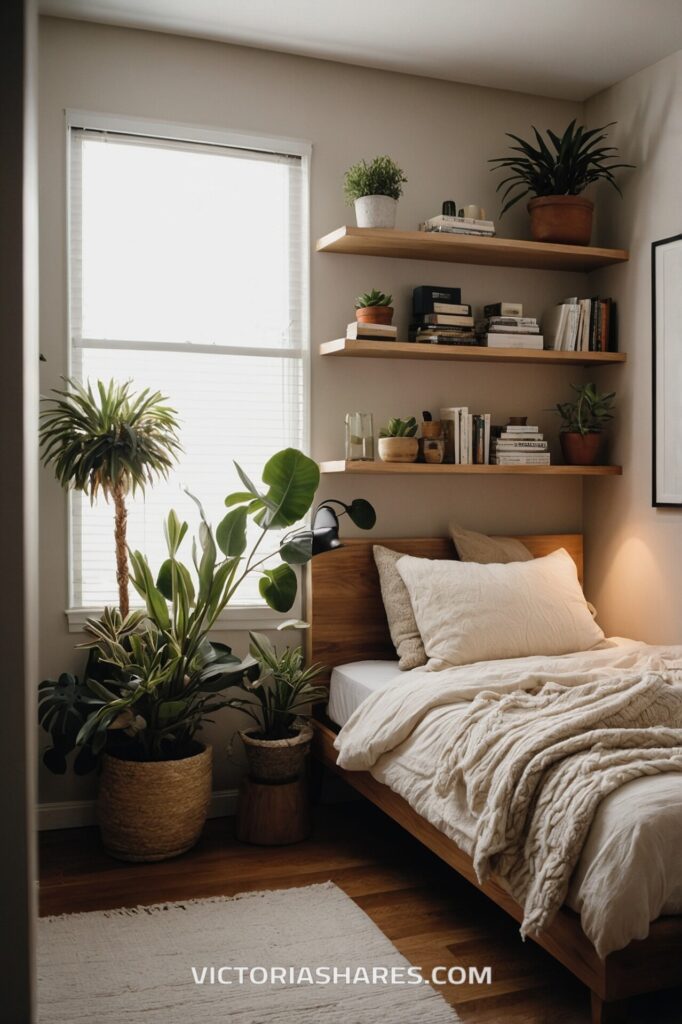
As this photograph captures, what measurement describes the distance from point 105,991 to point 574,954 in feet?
3.82

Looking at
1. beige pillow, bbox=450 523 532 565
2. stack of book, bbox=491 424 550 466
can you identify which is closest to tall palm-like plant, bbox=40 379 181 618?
beige pillow, bbox=450 523 532 565

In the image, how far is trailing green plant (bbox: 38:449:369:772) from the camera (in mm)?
3238

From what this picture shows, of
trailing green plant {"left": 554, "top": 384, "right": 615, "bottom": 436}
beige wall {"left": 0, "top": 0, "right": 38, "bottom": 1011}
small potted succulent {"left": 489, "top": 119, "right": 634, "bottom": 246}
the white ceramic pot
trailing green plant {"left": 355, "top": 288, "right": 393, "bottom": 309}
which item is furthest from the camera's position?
trailing green plant {"left": 554, "top": 384, "right": 615, "bottom": 436}

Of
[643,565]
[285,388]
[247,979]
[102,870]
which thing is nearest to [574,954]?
[247,979]

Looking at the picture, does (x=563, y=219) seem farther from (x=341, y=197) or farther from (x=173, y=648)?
(x=173, y=648)

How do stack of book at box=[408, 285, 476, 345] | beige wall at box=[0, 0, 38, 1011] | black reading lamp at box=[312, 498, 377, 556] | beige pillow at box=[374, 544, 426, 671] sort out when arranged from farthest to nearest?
stack of book at box=[408, 285, 476, 345] < beige pillow at box=[374, 544, 426, 671] < black reading lamp at box=[312, 498, 377, 556] < beige wall at box=[0, 0, 38, 1011]

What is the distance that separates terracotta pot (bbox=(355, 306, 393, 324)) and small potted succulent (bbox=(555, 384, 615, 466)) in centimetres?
92

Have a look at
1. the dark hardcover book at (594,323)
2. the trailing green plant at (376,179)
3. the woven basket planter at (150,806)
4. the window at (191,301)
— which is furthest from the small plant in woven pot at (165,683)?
the dark hardcover book at (594,323)

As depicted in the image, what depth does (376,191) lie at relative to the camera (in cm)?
368

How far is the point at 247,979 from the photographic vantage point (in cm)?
246

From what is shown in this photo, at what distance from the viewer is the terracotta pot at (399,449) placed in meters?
3.73

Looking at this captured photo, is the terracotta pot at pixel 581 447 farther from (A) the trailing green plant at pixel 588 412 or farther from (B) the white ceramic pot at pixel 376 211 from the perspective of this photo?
(B) the white ceramic pot at pixel 376 211

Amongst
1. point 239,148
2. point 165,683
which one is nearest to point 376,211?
point 239,148

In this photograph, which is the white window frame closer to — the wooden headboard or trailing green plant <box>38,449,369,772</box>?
the wooden headboard
